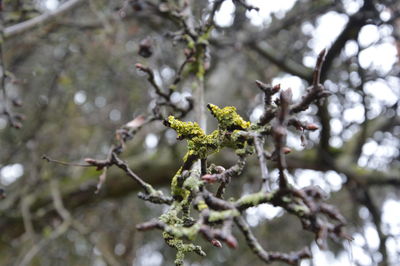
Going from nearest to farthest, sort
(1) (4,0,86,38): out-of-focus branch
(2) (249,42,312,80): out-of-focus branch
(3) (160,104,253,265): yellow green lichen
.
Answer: (3) (160,104,253,265): yellow green lichen → (1) (4,0,86,38): out-of-focus branch → (2) (249,42,312,80): out-of-focus branch

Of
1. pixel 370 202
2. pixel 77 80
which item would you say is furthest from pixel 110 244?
pixel 370 202

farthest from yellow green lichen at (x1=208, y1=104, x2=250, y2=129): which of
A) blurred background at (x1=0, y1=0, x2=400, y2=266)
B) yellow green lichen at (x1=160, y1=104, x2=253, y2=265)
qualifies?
blurred background at (x1=0, y1=0, x2=400, y2=266)

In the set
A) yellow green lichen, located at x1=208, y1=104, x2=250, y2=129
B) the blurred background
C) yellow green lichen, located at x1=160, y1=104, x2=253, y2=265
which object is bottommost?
the blurred background

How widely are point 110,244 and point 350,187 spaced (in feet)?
11.4

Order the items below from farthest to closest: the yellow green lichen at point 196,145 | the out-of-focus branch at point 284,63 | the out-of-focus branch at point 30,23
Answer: the out-of-focus branch at point 284,63 → the out-of-focus branch at point 30,23 → the yellow green lichen at point 196,145

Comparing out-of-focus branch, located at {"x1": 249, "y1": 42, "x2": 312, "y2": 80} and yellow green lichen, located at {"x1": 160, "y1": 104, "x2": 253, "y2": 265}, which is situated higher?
yellow green lichen, located at {"x1": 160, "y1": 104, "x2": 253, "y2": 265}

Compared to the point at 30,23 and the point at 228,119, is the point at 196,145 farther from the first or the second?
the point at 30,23

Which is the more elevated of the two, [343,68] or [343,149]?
[343,68]

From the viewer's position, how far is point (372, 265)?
9.84 ft

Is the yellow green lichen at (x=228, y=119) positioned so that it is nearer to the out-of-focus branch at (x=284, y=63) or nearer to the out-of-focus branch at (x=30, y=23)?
the out-of-focus branch at (x=30, y=23)

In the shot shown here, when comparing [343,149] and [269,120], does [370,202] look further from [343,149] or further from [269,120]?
[269,120]

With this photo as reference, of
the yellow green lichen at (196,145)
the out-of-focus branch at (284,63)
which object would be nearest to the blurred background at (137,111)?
the out-of-focus branch at (284,63)

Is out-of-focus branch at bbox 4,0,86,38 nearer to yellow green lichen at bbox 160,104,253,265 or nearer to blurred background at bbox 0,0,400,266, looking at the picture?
blurred background at bbox 0,0,400,266

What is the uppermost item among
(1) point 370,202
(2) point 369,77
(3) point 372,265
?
(2) point 369,77
